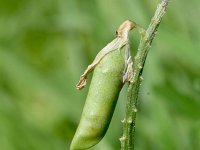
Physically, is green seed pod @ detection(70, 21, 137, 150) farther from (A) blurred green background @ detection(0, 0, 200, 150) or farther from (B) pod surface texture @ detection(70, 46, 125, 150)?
(A) blurred green background @ detection(0, 0, 200, 150)

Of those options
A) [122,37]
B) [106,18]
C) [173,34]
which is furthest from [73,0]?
[122,37]

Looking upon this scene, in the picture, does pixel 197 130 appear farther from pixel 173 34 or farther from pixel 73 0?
pixel 73 0

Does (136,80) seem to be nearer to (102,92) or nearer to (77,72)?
(102,92)

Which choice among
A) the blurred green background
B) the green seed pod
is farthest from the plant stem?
the blurred green background

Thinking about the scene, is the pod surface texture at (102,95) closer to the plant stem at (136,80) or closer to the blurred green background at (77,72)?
the plant stem at (136,80)

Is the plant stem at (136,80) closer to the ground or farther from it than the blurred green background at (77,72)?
closer to the ground

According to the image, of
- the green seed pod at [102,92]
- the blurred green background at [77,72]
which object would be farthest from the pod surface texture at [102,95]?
the blurred green background at [77,72]

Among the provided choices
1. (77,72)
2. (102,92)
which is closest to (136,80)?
(102,92)
